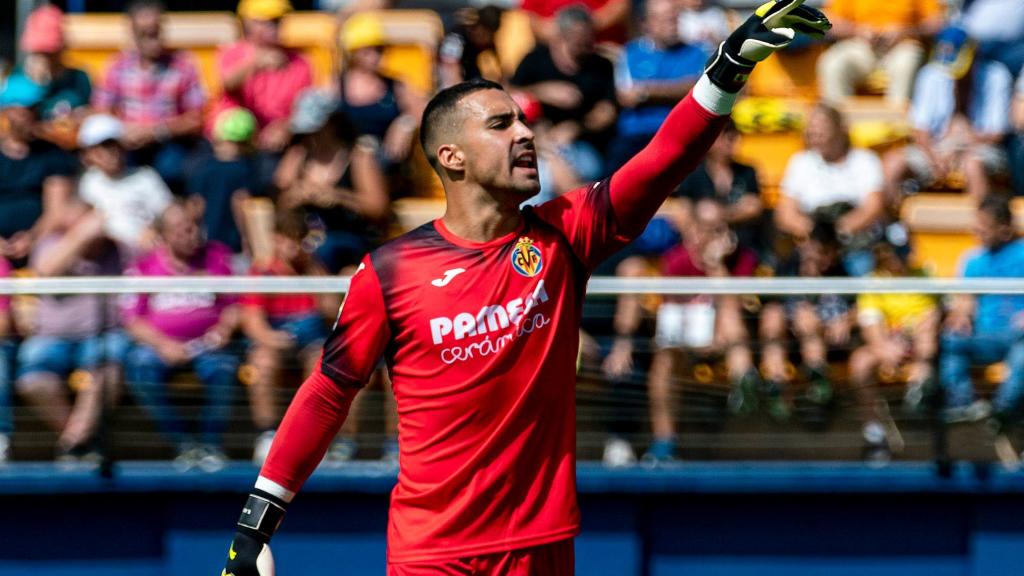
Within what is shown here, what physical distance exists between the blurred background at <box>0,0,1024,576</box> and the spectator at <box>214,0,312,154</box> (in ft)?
0.09

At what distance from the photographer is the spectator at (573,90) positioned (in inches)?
346

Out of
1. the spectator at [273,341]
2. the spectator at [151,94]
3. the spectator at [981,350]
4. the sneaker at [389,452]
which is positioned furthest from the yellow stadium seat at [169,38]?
the spectator at [981,350]

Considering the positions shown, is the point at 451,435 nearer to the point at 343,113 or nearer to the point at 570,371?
the point at 570,371

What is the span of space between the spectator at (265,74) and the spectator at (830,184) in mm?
2861

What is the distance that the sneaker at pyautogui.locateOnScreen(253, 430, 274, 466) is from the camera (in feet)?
26.1

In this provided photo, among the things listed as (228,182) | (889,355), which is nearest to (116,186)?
(228,182)

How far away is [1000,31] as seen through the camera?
31.8 ft

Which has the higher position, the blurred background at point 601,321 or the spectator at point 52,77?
the spectator at point 52,77

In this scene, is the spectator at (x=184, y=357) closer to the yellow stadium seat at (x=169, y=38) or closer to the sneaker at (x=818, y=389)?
the sneaker at (x=818, y=389)

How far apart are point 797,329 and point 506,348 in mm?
3522

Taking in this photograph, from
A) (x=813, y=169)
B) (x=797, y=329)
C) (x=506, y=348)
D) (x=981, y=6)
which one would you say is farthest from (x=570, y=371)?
(x=981, y=6)

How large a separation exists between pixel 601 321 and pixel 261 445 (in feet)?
5.71

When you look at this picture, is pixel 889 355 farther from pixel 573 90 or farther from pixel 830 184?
pixel 573 90

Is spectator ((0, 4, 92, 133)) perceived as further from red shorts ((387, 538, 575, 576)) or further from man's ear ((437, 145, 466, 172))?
red shorts ((387, 538, 575, 576))
